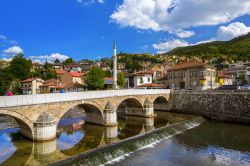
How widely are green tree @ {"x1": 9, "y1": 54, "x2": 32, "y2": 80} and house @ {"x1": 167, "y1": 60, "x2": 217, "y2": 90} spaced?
46.6 meters

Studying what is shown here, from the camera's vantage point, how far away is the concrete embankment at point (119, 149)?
14459mm

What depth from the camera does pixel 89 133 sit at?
2338cm

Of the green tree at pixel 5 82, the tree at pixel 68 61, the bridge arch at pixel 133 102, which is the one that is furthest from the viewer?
the tree at pixel 68 61

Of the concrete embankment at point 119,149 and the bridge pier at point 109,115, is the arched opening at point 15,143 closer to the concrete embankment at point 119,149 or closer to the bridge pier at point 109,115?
the concrete embankment at point 119,149

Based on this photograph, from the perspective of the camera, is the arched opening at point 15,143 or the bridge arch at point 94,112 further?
the bridge arch at point 94,112

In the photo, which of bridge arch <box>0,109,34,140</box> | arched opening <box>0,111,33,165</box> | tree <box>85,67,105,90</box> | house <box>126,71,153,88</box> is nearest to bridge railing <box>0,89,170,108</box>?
bridge arch <box>0,109,34,140</box>

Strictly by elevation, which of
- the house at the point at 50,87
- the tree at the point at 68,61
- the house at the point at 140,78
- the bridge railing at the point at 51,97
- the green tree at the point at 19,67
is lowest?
the bridge railing at the point at 51,97

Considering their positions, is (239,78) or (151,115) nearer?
(151,115)

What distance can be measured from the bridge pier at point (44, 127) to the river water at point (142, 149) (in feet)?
1.87

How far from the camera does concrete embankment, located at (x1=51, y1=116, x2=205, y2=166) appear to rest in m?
14.5

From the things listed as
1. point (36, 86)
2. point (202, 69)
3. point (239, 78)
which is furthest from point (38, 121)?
point (239, 78)

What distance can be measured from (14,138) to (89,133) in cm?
694

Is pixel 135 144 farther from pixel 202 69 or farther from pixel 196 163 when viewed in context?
pixel 202 69

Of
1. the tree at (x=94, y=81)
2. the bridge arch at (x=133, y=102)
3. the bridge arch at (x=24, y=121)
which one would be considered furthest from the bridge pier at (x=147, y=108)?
the tree at (x=94, y=81)
